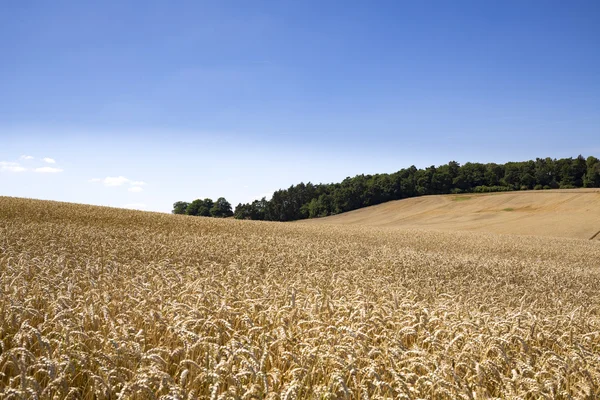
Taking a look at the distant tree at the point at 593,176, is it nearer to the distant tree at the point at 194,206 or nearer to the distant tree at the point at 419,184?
the distant tree at the point at 419,184

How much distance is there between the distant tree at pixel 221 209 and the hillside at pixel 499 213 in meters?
45.6

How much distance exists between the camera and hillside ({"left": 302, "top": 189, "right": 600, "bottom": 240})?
46.9 metres

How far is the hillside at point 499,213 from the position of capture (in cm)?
4691

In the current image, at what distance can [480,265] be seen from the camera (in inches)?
571

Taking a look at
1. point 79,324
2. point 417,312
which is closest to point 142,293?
point 79,324

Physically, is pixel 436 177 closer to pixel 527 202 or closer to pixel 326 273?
pixel 527 202

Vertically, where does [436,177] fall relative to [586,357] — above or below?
above

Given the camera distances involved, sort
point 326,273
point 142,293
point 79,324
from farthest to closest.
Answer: point 326,273, point 142,293, point 79,324

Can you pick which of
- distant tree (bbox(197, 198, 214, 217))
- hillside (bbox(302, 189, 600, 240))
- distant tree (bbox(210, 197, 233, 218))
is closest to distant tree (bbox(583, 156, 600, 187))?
hillside (bbox(302, 189, 600, 240))

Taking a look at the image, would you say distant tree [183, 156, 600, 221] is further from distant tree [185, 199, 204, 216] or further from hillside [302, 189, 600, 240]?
distant tree [185, 199, 204, 216]

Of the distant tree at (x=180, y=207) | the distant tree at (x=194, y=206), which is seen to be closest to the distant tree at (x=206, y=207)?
the distant tree at (x=194, y=206)

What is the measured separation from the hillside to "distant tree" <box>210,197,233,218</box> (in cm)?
4557

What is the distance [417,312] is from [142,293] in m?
3.56

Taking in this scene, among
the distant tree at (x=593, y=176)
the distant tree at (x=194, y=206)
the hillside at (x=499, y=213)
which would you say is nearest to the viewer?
the hillside at (x=499, y=213)
